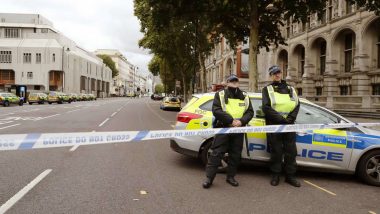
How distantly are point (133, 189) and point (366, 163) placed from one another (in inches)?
156

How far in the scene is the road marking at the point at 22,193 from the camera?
4727 mm

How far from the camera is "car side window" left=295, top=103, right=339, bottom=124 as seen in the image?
676 cm

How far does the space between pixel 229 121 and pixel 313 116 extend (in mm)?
1859

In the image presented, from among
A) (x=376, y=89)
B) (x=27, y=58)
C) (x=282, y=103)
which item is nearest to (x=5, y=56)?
(x=27, y=58)

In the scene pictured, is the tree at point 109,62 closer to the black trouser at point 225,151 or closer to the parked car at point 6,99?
the parked car at point 6,99

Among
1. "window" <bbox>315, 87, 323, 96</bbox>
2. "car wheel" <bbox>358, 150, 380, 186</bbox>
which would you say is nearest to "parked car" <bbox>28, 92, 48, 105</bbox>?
"window" <bbox>315, 87, 323, 96</bbox>

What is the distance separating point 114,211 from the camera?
15.4ft

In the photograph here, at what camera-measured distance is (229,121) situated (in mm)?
5898

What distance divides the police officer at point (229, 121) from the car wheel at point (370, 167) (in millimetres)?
2202

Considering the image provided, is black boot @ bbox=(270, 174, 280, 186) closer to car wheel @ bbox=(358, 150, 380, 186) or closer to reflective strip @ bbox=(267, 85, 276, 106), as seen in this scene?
reflective strip @ bbox=(267, 85, 276, 106)

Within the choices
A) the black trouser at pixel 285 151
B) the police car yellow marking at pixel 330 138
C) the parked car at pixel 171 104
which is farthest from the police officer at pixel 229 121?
the parked car at pixel 171 104

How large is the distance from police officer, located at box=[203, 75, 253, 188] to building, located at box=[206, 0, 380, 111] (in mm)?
17771

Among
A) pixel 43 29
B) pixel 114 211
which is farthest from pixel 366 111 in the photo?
pixel 43 29

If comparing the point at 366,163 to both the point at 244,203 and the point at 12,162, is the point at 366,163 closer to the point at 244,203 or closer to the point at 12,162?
the point at 244,203
